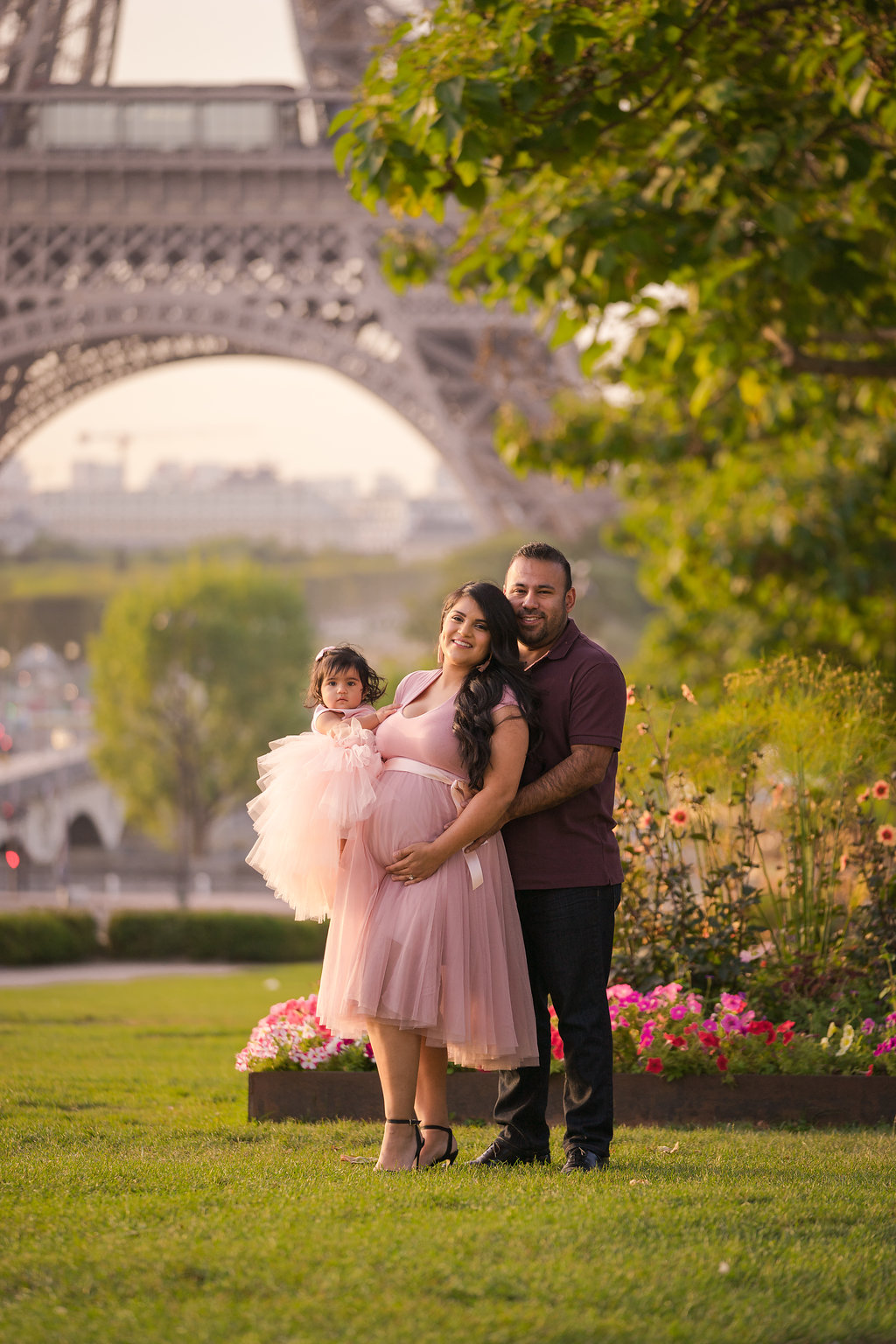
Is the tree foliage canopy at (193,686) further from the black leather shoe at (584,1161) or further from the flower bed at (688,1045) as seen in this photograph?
the black leather shoe at (584,1161)

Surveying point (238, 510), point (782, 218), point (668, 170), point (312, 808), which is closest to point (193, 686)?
point (668, 170)

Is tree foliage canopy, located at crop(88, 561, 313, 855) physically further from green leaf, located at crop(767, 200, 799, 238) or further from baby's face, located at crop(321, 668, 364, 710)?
baby's face, located at crop(321, 668, 364, 710)

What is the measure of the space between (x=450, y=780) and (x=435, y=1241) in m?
1.36

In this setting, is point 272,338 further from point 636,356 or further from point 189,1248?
point 189,1248

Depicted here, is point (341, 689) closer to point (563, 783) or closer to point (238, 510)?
point (563, 783)

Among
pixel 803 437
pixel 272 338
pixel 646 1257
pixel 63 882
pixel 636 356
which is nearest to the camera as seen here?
pixel 646 1257

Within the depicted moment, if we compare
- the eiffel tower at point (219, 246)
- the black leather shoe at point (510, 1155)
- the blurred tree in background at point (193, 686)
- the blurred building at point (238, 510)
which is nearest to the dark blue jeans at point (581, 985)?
the black leather shoe at point (510, 1155)

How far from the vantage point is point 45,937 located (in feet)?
64.1

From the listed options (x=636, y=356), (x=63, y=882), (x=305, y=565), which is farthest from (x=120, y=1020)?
(x=305, y=565)

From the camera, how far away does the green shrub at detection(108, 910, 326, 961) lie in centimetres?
2095

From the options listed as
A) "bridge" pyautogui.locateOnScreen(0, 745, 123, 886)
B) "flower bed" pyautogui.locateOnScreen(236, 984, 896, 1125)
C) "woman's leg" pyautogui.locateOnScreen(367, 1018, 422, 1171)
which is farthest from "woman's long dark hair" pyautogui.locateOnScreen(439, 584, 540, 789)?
"bridge" pyautogui.locateOnScreen(0, 745, 123, 886)

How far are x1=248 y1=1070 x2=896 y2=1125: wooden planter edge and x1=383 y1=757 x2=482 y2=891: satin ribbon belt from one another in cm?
154

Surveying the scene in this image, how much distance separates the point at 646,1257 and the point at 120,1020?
866 cm

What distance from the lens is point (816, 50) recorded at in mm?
6383
